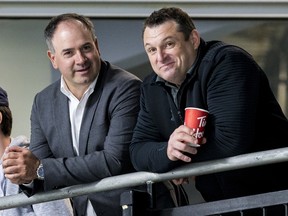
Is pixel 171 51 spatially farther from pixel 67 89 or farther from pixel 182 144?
pixel 67 89

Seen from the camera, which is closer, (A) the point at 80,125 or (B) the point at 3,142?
(A) the point at 80,125

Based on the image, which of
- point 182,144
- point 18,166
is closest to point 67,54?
point 18,166

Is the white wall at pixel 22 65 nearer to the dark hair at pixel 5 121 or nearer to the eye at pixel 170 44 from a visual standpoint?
the dark hair at pixel 5 121

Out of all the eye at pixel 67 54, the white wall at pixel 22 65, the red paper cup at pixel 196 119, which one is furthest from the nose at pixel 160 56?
the white wall at pixel 22 65

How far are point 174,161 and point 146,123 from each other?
20.6 inches

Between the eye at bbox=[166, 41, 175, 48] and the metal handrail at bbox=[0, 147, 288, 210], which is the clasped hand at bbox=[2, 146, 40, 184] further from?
the eye at bbox=[166, 41, 175, 48]

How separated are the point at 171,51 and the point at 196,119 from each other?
0.51 m

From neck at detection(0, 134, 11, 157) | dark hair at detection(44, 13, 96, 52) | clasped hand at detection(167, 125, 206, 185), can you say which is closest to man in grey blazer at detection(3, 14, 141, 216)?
dark hair at detection(44, 13, 96, 52)

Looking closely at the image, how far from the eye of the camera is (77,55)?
6691mm

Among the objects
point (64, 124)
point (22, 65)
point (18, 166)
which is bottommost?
point (18, 166)

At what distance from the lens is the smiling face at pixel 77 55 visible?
670cm

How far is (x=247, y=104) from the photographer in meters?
5.80

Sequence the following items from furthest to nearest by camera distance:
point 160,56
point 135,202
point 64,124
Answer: point 64,124 → point 160,56 → point 135,202

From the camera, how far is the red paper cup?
18.7 ft
